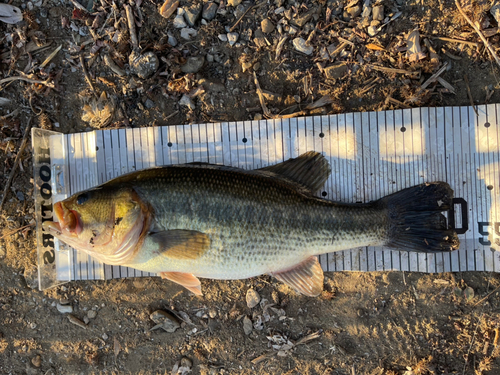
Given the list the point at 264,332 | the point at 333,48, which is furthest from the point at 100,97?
the point at 264,332

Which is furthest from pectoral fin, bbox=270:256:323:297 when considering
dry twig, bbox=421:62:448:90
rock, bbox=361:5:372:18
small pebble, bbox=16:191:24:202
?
small pebble, bbox=16:191:24:202

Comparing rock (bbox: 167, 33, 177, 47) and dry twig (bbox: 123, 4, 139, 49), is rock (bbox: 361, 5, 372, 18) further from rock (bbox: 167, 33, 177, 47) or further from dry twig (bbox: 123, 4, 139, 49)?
dry twig (bbox: 123, 4, 139, 49)

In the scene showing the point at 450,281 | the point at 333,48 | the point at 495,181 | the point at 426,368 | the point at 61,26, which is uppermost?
the point at 61,26

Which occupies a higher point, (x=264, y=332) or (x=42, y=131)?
(x=42, y=131)

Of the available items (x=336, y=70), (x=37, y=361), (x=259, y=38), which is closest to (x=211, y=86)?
(x=259, y=38)

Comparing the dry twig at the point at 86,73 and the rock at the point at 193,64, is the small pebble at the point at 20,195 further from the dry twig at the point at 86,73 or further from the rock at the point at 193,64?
the rock at the point at 193,64

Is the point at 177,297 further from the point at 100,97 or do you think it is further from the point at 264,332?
the point at 100,97
